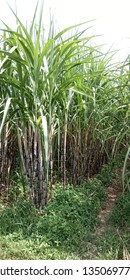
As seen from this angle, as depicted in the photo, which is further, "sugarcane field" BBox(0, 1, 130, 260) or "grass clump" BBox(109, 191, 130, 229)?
"grass clump" BBox(109, 191, 130, 229)

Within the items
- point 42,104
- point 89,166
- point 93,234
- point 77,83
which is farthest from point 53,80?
point 89,166

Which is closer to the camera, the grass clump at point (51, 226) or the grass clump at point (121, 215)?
the grass clump at point (51, 226)

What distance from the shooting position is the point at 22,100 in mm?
2354

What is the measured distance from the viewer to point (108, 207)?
303cm

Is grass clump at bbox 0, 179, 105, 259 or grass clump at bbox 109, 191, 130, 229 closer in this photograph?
grass clump at bbox 0, 179, 105, 259

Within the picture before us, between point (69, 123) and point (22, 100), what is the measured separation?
78 cm

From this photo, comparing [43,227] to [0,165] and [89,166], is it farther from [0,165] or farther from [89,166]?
[89,166]

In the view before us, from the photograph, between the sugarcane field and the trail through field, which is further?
the trail through field

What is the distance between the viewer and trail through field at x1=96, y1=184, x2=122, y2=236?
2609mm

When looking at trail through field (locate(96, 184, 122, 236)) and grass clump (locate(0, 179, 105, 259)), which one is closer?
grass clump (locate(0, 179, 105, 259))

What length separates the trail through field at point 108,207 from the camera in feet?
→ 8.56

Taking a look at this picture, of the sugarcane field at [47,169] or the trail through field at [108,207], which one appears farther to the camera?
the trail through field at [108,207]

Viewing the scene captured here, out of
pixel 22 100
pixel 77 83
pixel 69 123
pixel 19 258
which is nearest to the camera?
pixel 19 258

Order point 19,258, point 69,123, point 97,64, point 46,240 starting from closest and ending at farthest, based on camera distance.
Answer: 1. point 19,258
2. point 46,240
3. point 69,123
4. point 97,64
